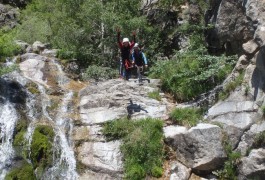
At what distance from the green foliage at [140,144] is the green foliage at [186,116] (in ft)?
2.59

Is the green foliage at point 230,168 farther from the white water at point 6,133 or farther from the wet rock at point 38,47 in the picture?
the wet rock at point 38,47

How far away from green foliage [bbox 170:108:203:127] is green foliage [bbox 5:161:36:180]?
20.1 ft

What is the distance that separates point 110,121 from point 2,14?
104ft

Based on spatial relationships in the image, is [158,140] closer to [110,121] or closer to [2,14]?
[110,121]

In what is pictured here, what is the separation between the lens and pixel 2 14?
44.1 metres

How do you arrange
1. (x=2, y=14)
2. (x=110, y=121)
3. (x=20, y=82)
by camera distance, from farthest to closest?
(x=2, y=14)
(x=20, y=82)
(x=110, y=121)

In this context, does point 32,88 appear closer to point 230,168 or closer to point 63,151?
point 63,151

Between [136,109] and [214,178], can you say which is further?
[136,109]

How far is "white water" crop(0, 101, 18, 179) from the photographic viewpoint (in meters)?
15.0

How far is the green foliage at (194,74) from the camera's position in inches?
755

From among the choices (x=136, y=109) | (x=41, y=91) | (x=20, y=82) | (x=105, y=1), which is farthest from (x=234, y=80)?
(x=105, y=1)

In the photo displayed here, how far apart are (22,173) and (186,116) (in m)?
6.89

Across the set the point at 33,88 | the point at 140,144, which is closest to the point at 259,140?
the point at 140,144

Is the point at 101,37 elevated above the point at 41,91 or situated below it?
above
